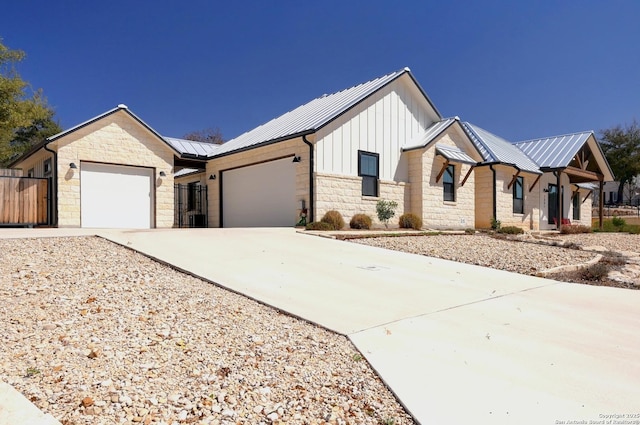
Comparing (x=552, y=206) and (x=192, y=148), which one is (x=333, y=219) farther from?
(x=552, y=206)

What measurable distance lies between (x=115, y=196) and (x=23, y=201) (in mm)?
2823

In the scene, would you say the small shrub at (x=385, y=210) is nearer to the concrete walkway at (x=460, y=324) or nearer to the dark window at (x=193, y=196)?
the concrete walkway at (x=460, y=324)

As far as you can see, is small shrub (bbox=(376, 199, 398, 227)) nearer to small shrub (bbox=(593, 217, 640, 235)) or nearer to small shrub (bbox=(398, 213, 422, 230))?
small shrub (bbox=(398, 213, 422, 230))

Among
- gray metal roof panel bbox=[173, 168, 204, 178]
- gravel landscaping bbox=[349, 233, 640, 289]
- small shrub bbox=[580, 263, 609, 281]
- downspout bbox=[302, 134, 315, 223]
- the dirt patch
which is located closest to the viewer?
the dirt patch

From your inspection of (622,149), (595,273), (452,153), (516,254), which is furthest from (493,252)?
(622,149)

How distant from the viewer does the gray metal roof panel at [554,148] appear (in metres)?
22.9

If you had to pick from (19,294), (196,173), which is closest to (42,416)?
(19,294)

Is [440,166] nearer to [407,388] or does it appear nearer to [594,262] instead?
[594,262]

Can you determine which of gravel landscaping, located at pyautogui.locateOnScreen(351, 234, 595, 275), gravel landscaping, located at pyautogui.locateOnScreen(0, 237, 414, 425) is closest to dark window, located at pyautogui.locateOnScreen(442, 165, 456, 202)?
gravel landscaping, located at pyautogui.locateOnScreen(351, 234, 595, 275)

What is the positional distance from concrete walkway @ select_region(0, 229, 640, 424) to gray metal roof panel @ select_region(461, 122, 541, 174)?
42.1ft

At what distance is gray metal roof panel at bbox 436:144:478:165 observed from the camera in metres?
17.0

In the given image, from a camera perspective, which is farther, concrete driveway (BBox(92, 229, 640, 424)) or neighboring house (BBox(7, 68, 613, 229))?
neighboring house (BBox(7, 68, 613, 229))

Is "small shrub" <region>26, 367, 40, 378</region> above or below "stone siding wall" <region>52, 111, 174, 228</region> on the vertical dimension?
below

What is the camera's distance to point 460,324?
479 cm
